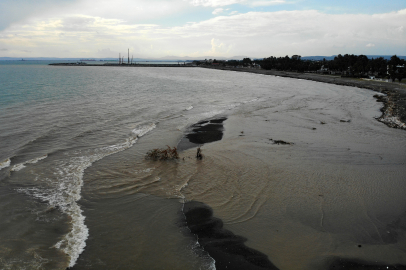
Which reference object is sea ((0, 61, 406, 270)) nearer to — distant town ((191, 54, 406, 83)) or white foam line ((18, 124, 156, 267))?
white foam line ((18, 124, 156, 267))

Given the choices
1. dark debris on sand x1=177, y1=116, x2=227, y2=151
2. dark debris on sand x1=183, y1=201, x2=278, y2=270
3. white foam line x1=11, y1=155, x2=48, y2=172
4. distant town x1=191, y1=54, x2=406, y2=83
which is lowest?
dark debris on sand x1=183, y1=201, x2=278, y2=270

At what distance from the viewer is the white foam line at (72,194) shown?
22.4 feet

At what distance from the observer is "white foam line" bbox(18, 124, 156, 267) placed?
22.4ft

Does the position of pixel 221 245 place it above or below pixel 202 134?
below

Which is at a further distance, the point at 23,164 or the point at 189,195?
the point at 23,164

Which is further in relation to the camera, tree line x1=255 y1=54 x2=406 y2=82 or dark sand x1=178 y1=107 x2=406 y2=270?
tree line x1=255 y1=54 x2=406 y2=82

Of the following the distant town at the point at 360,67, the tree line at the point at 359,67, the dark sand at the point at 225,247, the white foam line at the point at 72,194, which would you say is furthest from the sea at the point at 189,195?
the tree line at the point at 359,67

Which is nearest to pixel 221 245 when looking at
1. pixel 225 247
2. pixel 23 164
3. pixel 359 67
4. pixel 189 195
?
pixel 225 247

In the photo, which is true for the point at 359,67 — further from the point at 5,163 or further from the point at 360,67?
the point at 5,163

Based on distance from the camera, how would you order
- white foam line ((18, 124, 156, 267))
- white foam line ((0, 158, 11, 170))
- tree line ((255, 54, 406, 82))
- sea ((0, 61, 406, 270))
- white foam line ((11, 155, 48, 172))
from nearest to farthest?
sea ((0, 61, 406, 270)) → white foam line ((18, 124, 156, 267)) → white foam line ((11, 155, 48, 172)) → white foam line ((0, 158, 11, 170)) → tree line ((255, 54, 406, 82))

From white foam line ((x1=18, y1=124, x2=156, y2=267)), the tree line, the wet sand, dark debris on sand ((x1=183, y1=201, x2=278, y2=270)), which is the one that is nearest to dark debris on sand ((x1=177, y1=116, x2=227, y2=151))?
the wet sand

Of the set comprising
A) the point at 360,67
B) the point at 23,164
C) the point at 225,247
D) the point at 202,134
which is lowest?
the point at 225,247

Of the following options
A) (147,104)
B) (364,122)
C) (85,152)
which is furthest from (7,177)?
(364,122)

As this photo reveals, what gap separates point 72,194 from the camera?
945 centimetres
